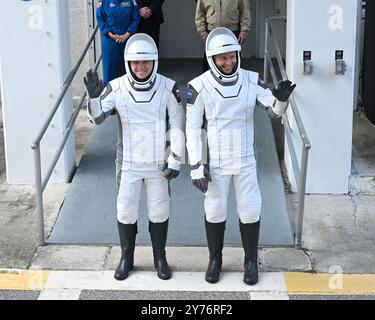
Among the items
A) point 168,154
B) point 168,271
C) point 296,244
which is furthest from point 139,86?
point 296,244

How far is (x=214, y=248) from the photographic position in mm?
5566

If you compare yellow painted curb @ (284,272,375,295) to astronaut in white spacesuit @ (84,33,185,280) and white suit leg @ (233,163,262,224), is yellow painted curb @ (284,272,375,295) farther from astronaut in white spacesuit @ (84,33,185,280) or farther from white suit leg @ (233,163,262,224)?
astronaut in white spacesuit @ (84,33,185,280)

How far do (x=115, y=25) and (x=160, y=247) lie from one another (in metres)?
2.87

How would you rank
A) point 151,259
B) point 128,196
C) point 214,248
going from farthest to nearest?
point 151,259, point 214,248, point 128,196

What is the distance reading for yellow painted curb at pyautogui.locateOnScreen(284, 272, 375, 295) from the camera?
5430 mm

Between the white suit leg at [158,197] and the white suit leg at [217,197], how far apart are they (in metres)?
0.30

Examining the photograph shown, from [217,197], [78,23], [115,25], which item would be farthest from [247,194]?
[78,23]

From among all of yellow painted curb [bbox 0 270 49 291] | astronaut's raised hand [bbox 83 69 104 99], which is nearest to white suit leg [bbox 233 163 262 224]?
astronaut's raised hand [bbox 83 69 104 99]

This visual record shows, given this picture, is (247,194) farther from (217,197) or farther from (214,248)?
(214,248)

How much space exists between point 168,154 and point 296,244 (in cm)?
139

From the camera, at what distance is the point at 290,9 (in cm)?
703

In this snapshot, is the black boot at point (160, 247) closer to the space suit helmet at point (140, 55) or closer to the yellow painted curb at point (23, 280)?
the yellow painted curb at point (23, 280)

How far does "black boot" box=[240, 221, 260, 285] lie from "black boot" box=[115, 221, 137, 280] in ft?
2.62

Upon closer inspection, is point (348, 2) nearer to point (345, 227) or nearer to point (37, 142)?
point (345, 227)
